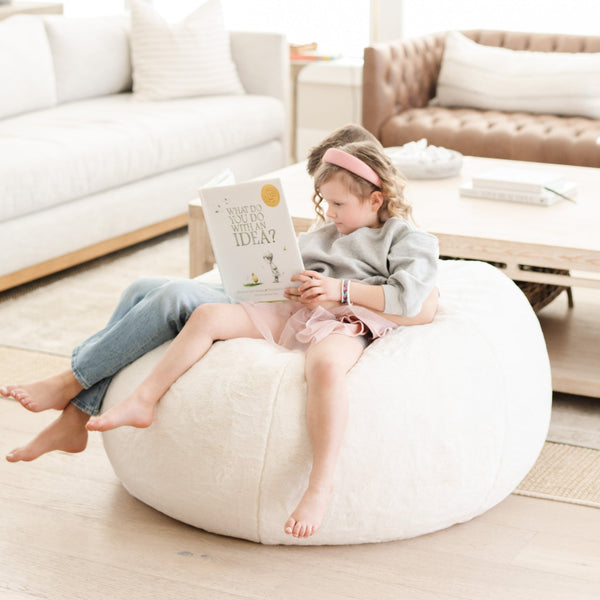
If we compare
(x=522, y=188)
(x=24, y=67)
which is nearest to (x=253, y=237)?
(x=522, y=188)

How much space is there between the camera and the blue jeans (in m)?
2.12

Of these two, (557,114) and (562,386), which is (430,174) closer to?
(562,386)

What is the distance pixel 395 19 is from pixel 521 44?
0.96 meters

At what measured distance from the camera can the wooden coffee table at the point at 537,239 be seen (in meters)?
2.63

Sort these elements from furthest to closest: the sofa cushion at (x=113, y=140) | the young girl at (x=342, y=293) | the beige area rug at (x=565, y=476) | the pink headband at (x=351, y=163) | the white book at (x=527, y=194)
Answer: the sofa cushion at (x=113, y=140)
the white book at (x=527, y=194)
the beige area rug at (x=565, y=476)
the pink headband at (x=351, y=163)
the young girl at (x=342, y=293)

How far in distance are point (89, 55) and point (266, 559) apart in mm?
3318

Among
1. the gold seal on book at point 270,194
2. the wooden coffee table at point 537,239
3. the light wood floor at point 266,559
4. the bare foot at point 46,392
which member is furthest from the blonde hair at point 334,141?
the light wood floor at point 266,559

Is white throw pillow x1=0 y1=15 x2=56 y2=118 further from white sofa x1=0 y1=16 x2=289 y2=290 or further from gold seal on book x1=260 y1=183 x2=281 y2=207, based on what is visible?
gold seal on book x1=260 y1=183 x2=281 y2=207

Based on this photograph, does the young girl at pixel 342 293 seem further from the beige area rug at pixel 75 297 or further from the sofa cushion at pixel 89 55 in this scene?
the sofa cushion at pixel 89 55

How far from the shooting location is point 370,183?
215 cm

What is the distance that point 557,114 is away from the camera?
4.62 m

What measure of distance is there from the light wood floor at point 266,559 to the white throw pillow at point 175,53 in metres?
2.85

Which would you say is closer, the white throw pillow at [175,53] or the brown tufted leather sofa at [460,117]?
the brown tufted leather sofa at [460,117]

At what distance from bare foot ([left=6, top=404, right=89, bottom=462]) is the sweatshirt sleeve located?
70cm
